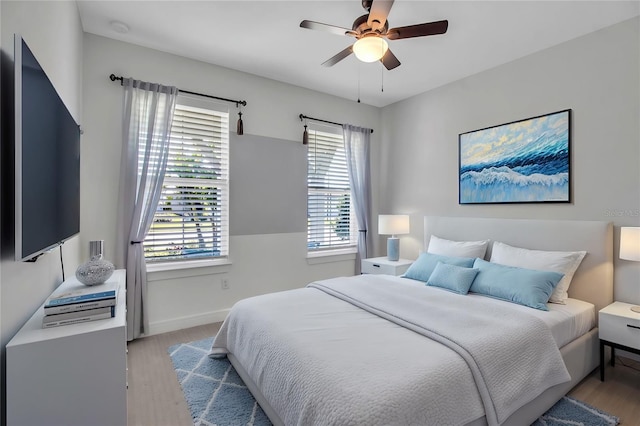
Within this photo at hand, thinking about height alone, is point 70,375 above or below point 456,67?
below

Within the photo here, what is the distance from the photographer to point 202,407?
193cm

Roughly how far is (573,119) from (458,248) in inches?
59.8

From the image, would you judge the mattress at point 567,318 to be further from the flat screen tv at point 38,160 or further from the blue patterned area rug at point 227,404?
the flat screen tv at point 38,160

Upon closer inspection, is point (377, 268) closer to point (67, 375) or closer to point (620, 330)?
point (620, 330)

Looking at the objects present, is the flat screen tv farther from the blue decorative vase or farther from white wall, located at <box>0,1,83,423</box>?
the blue decorative vase

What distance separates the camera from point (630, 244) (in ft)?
7.23

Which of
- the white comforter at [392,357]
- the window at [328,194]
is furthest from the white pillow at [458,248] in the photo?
the window at [328,194]

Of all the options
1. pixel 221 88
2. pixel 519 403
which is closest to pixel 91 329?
pixel 519 403

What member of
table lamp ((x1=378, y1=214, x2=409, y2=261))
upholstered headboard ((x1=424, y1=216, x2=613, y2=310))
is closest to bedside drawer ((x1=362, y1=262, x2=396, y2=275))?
table lamp ((x1=378, y1=214, x2=409, y2=261))

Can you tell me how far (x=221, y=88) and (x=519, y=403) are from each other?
360 centimetres

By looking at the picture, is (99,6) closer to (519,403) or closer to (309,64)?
(309,64)

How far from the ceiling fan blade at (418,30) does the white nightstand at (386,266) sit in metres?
2.43

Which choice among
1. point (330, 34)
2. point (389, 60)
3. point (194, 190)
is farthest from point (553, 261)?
point (194, 190)

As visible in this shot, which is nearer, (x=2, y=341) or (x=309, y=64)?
(x=2, y=341)
